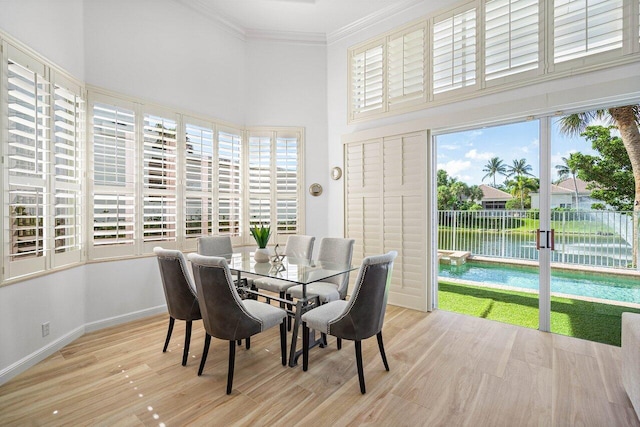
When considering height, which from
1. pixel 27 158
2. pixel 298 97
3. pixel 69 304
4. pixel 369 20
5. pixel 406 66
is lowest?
pixel 69 304

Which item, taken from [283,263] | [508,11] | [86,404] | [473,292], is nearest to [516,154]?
[508,11]

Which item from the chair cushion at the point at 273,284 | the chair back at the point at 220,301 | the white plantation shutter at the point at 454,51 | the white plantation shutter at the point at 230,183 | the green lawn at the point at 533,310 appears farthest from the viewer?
the white plantation shutter at the point at 230,183

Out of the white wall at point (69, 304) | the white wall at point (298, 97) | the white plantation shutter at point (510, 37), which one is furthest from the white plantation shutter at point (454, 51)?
the white wall at point (69, 304)

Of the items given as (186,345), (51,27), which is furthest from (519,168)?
(51,27)

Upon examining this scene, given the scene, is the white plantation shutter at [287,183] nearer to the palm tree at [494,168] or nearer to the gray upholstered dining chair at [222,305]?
the gray upholstered dining chair at [222,305]

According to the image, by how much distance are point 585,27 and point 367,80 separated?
7.97 ft

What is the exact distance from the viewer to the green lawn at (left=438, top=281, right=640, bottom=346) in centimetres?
313

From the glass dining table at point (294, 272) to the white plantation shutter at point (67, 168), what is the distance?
1.56m

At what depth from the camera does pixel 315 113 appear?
4.85m

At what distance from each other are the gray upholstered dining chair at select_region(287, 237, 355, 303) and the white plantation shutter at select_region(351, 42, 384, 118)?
2.13 metres

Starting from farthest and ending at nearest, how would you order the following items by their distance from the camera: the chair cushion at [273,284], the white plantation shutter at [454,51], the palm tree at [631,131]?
the white plantation shutter at [454,51] → the chair cushion at [273,284] → the palm tree at [631,131]

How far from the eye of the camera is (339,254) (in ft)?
11.1

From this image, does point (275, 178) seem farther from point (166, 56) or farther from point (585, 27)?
point (585, 27)

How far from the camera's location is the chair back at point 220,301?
6.70 feet
